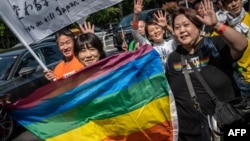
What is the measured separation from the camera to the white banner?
3578 mm

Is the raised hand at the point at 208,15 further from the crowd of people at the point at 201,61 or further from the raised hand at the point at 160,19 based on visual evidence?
the raised hand at the point at 160,19

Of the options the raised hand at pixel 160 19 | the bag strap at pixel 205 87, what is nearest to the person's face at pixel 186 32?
the bag strap at pixel 205 87

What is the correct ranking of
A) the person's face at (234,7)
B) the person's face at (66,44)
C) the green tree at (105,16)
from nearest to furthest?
the person's face at (234,7) < the person's face at (66,44) < the green tree at (105,16)

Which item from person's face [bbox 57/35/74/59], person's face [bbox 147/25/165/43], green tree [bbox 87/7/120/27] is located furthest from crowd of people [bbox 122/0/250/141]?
green tree [bbox 87/7/120/27]

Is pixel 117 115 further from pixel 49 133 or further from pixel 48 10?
pixel 48 10

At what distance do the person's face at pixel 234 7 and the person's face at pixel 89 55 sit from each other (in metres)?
1.43

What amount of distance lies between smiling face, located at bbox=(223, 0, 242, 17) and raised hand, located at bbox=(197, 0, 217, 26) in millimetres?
1165

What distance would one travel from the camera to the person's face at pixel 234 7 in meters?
3.93

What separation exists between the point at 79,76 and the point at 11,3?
0.97m

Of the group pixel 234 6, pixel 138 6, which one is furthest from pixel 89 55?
pixel 234 6

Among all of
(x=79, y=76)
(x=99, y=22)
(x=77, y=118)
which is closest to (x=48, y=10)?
(x=79, y=76)

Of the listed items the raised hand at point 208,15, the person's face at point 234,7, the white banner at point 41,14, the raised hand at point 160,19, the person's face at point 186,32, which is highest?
the white banner at point 41,14

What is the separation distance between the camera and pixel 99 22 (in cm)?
2972

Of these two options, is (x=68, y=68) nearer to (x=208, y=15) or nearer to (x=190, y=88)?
(x=190, y=88)
